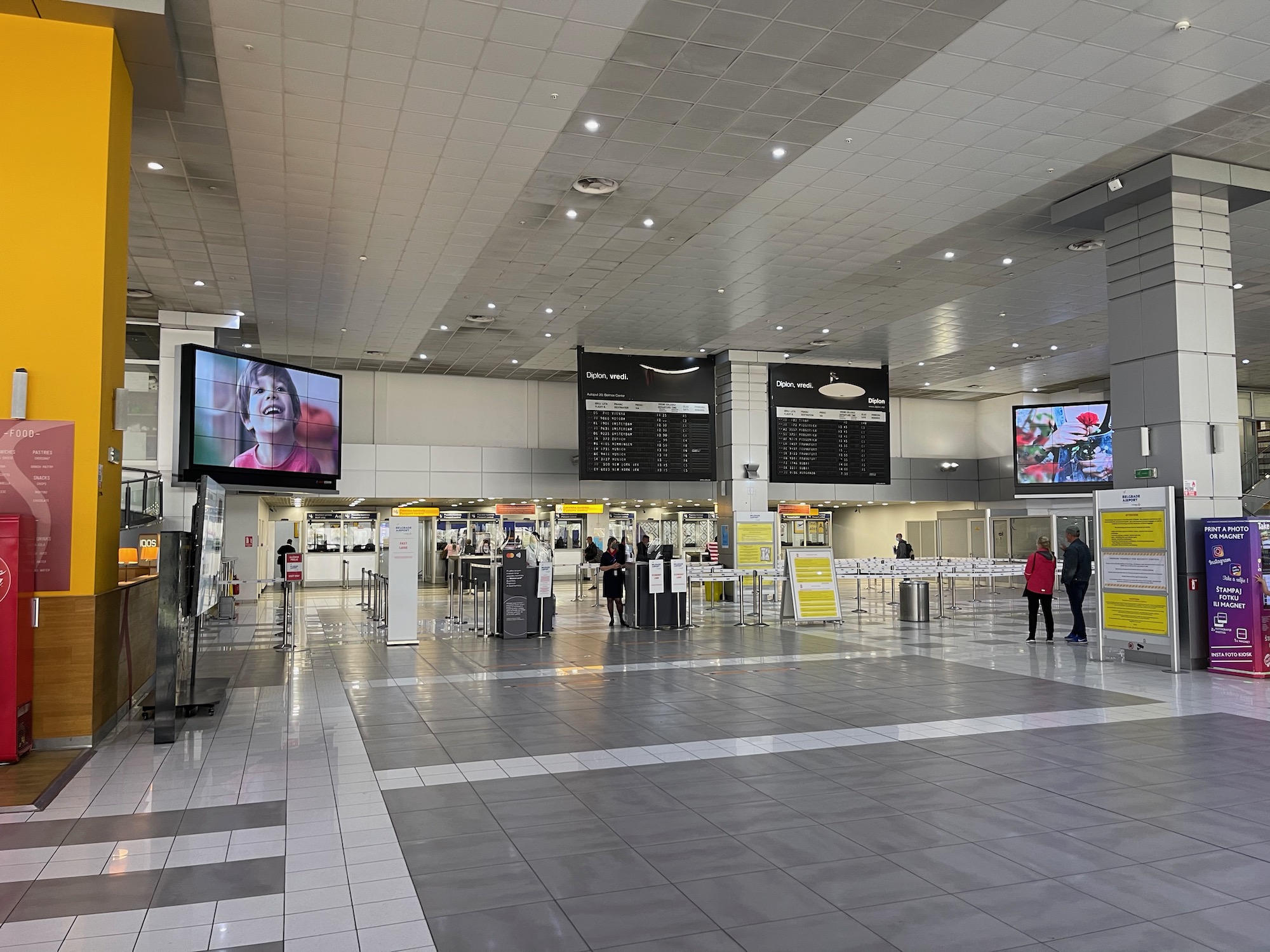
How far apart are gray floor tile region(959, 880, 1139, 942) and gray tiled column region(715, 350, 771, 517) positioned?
1459 cm

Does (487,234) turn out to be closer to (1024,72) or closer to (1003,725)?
(1024,72)

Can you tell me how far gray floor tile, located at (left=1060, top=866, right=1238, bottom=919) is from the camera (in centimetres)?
320

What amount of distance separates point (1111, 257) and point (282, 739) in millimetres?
9421

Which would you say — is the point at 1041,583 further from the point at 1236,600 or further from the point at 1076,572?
the point at 1236,600

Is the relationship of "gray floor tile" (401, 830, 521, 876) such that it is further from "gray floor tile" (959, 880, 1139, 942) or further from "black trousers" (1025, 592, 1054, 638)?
"black trousers" (1025, 592, 1054, 638)

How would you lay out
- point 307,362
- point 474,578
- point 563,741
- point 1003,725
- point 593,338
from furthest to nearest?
point 307,362, point 593,338, point 474,578, point 1003,725, point 563,741

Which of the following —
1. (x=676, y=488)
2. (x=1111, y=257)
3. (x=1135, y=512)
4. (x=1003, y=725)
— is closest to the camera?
(x=1003, y=725)

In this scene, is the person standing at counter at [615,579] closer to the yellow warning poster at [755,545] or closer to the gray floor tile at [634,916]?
the yellow warning poster at [755,545]

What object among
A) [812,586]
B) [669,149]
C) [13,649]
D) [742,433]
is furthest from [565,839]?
[742,433]

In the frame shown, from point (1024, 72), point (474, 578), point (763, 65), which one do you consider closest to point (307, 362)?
point (474, 578)

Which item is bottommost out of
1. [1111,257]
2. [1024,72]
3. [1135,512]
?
[1135,512]

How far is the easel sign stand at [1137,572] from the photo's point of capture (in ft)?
29.2

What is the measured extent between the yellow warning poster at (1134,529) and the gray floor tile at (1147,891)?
250 inches

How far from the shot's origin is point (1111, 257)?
995cm
